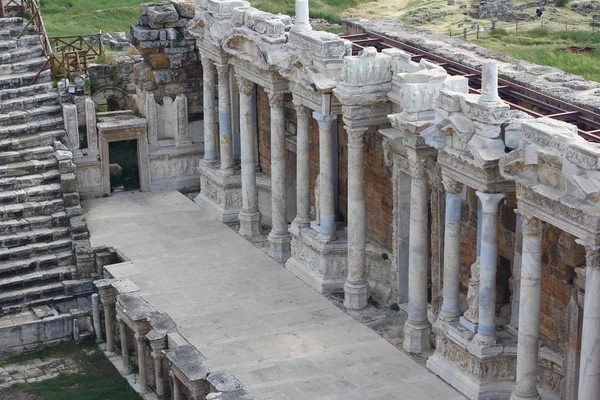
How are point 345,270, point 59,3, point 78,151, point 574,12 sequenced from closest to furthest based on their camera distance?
point 345,270
point 78,151
point 574,12
point 59,3

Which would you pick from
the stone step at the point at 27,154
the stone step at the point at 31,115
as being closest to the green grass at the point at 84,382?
the stone step at the point at 27,154

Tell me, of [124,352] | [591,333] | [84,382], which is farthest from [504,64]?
[84,382]

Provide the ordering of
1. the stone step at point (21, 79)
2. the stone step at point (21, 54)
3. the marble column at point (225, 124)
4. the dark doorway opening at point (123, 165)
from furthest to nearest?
the dark doorway opening at point (123, 165)
the stone step at point (21, 54)
the stone step at point (21, 79)
the marble column at point (225, 124)

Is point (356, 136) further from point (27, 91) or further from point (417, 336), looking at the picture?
point (27, 91)

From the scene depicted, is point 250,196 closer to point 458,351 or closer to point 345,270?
point 345,270

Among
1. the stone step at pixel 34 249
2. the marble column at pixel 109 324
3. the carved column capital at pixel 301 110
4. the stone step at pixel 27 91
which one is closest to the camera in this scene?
the carved column capital at pixel 301 110

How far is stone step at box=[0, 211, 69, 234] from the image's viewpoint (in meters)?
33.5

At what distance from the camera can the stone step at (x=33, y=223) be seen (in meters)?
33.5

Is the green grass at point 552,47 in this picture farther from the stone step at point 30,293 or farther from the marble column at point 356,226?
the stone step at point 30,293

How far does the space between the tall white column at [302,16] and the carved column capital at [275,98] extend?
2.17 m

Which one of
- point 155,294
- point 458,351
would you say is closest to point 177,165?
point 155,294

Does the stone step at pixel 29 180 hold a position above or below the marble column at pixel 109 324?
above

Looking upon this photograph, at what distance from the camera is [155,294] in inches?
1226

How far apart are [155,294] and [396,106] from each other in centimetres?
701
